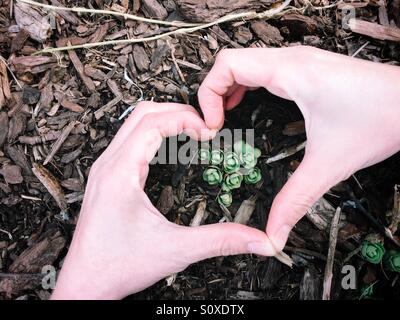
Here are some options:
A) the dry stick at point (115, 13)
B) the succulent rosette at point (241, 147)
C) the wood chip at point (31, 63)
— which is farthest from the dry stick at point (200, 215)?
the wood chip at point (31, 63)

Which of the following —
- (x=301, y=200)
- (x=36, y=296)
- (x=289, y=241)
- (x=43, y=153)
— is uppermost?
(x=301, y=200)

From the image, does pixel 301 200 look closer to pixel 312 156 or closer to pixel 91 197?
pixel 312 156

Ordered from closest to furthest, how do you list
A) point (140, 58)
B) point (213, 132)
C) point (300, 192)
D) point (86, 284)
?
1. point (300, 192)
2. point (86, 284)
3. point (213, 132)
4. point (140, 58)

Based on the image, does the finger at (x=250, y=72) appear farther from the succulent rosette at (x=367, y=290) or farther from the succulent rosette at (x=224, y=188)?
the succulent rosette at (x=367, y=290)

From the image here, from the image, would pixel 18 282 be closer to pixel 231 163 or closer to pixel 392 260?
pixel 231 163

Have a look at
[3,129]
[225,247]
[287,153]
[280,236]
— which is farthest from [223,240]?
[3,129]

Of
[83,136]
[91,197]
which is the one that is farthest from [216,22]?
[91,197]

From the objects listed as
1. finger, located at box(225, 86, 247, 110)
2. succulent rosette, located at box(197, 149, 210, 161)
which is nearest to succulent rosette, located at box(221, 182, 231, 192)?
succulent rosette, located at box(197, 149, 210, 161)
